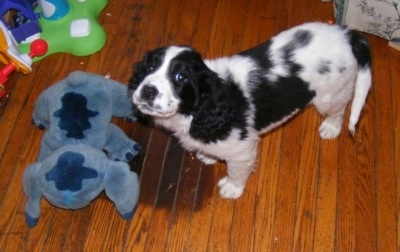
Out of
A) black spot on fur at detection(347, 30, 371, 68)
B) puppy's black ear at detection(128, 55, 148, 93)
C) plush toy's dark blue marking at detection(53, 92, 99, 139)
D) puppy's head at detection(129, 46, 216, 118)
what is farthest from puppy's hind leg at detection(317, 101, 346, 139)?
plush toy's dark blue marking at detection(53, 92, 99, 139)

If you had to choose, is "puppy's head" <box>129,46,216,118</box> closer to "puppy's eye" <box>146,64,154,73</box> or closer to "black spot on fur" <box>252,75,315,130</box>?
"puppy's eye" <box>146,64,154,73</box>

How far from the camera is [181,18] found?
3.73 m

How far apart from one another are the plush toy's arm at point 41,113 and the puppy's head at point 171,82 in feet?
2.56

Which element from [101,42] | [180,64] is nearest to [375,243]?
[180,64]

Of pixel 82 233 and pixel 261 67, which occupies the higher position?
pixel 261 67

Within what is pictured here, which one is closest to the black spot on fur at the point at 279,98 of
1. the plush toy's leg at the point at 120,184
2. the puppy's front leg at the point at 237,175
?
the puppy's front leg at the point at 237,175

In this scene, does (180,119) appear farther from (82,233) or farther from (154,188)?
(82,233)

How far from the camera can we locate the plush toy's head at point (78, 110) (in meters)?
2.71

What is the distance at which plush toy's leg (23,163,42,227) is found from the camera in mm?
2682

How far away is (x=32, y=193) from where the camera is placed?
9.00 feet

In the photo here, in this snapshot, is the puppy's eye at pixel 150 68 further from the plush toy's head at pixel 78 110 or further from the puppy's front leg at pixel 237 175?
the puppy's front leg at pixel 237 175

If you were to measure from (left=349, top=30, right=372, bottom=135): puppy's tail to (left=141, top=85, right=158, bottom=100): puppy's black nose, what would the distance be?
1.02 m

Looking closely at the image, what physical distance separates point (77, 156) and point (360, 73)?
150cm

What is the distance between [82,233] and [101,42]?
53.5 inches
